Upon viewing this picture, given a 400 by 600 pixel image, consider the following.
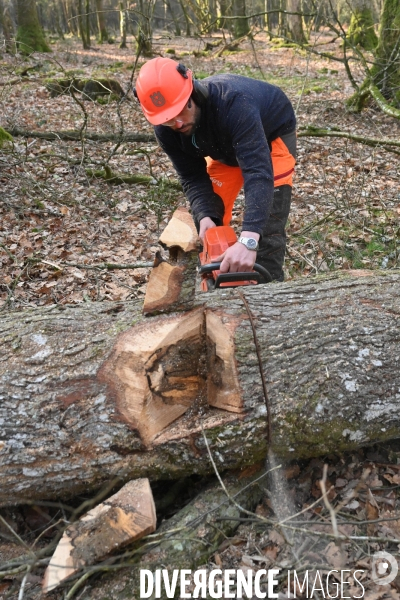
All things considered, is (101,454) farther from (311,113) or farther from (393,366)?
(311,113)

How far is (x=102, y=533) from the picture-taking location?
2.06 meters

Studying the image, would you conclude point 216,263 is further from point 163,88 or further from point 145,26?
point 145,26

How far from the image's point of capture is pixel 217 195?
3.70m

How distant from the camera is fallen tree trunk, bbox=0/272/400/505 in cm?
228

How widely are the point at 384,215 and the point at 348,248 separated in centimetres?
91

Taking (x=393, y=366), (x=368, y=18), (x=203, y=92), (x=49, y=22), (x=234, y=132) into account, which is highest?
(x=49, y=22)

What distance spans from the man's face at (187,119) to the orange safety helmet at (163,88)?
9 cm

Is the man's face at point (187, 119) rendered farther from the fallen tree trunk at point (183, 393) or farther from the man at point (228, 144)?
the fallen tree trunk at point (183, 393)

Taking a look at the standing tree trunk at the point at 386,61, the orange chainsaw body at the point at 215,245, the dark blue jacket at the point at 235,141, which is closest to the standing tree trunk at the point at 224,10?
the standing tree trunk at the point at 386,61

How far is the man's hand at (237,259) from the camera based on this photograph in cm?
285

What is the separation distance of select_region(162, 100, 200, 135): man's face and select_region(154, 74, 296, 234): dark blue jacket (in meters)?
0.05

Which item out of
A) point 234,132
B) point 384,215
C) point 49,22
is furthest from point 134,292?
point 49,22

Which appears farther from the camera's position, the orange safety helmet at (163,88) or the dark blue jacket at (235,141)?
the dark blue jacket at (235,141)

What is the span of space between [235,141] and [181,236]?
90 centimetres
